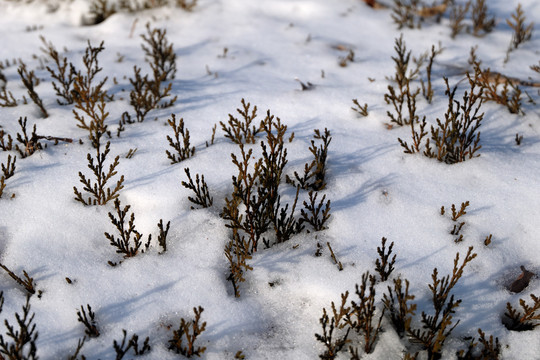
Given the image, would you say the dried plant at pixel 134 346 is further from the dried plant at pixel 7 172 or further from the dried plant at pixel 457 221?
the dried plant at pixel 457 221

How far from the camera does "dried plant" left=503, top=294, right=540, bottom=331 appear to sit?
6.92 feet

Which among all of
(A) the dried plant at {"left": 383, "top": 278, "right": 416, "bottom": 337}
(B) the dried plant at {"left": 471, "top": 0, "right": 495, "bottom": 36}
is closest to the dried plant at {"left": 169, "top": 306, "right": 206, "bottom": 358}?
(A) the dried plant at {"left": 383, "top": 278, "right": 416, "bottom": 337}

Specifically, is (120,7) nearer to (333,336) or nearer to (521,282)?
(333,336)

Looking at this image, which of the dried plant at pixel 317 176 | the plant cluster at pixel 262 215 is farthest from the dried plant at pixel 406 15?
the plant cluster at pixel 262 215

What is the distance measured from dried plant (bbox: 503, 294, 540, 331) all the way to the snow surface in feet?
0.15

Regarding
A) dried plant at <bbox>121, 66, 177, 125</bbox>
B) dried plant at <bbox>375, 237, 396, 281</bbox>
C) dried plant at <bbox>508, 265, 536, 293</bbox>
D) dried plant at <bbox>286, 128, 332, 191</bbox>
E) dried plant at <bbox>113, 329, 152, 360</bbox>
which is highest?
dried plant at <bbox>121, 66, 177, 125</bbox>

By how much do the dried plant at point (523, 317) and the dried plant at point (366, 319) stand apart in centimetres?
76

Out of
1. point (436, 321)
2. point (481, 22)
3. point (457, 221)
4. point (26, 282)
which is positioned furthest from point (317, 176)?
point (481, 22)

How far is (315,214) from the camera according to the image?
8.70 ft

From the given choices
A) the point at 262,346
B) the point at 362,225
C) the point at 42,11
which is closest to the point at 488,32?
the point at 362,225

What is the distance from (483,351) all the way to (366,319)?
644 mm

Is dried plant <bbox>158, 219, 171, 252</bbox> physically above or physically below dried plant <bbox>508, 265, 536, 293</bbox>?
above

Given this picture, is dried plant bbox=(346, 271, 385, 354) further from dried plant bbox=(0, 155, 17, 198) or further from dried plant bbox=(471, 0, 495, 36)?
dried plant bbox=(471, 0, 495, 36)

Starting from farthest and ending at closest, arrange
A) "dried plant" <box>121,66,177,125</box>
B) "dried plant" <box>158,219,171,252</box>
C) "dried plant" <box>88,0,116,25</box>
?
"dried plant" <box>88,0,116,25</box>, "dried plant" <box>121,66,177,125</box>, "dried plant" <box>158,219,171,252</box>
